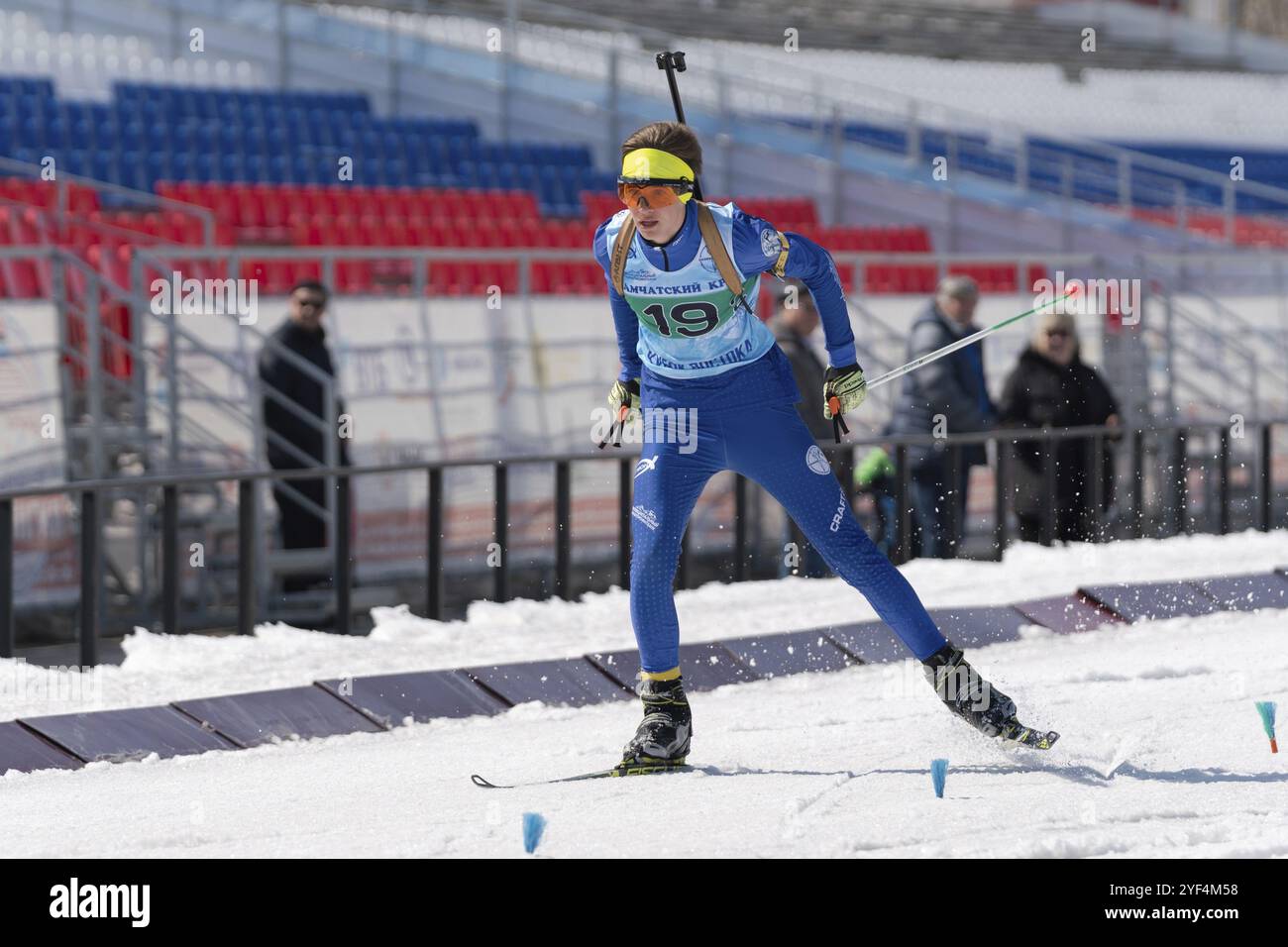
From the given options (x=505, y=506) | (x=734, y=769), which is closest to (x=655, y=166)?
(x=734, y=769)

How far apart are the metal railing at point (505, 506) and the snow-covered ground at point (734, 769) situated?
0.29 m

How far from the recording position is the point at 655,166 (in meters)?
4.88

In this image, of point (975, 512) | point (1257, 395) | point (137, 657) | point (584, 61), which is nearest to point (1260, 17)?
point (584, 61)

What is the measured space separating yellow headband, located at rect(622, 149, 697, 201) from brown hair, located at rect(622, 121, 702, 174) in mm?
22

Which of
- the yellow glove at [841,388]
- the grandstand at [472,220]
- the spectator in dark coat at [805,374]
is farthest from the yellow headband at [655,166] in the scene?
the spectator in dark coat at [805,374]

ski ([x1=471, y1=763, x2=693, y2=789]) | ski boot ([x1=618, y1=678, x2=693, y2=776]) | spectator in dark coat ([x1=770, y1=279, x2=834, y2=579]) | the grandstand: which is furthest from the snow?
ski boot ([x1=618, y1=678, x2=693, y2=776])

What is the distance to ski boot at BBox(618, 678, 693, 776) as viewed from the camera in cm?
500

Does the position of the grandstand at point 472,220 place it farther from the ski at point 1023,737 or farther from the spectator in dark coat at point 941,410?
the ski at point 1023,737

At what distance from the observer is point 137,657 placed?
6473 mm

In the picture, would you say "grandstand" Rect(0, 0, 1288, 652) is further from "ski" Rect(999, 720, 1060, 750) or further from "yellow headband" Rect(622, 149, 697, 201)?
"ski" Rect(999, 720, 1060, 750)

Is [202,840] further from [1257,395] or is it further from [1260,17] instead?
[1260,17]

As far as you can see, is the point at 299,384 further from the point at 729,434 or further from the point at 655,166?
the point at 655,166

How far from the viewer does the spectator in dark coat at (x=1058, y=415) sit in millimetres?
9805
